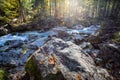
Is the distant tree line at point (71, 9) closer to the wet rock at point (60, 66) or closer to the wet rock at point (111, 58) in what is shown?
the wet rock at point (111, 58)

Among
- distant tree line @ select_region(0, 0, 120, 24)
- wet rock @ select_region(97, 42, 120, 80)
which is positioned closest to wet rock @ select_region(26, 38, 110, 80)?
Answer: wet rock @ select_region(97, 42, 120, 80)

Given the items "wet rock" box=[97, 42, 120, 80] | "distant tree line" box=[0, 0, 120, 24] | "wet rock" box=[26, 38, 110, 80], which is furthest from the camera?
"distant tree line" box=[0, 0, 120, 24]

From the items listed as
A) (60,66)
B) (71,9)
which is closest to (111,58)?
(60,66)

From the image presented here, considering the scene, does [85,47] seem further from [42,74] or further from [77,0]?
[77,0]

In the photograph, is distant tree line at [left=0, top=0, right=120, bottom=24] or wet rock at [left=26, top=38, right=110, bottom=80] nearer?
wet rock at [left=26, top=38, right=110, bottom=80]

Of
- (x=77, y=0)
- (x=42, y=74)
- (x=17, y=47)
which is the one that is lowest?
(x=17, y=47)

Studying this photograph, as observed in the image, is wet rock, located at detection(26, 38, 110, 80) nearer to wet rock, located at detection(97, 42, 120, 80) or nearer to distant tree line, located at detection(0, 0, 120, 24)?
wet rock, located at detection(97, 42, 120, 80)

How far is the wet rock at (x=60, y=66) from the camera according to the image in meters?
6.16

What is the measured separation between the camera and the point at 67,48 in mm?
8523

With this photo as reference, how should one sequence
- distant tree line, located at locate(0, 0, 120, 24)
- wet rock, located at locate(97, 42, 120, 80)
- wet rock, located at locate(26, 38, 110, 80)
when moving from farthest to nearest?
distant tree line, located at locate(0, 0, 120, 24), wet rock, located at locate(97, 42, 120, 80), wet rock, located at locate(26, 38, 110, 80)

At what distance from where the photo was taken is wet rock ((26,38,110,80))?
616 centimetres

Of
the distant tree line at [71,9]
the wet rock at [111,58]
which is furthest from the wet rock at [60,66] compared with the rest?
the distant tree line at [71,9]

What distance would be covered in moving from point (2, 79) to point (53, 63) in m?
3.11

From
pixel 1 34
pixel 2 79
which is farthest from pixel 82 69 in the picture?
pixel 1 34
